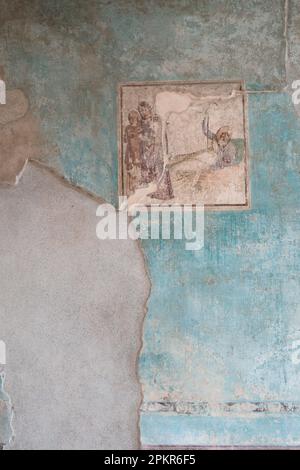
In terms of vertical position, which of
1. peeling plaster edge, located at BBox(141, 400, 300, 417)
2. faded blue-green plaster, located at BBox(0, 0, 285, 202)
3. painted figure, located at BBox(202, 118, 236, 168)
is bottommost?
peeling plaster edge, located at BBox(141, 400, 300, 417)

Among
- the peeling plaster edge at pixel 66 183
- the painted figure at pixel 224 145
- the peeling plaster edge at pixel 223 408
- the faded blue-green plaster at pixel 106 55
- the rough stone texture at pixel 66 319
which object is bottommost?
the peeling plaster edge at pixel 223 408

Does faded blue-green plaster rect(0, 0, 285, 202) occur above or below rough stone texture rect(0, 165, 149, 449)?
above

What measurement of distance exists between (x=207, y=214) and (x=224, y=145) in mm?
468

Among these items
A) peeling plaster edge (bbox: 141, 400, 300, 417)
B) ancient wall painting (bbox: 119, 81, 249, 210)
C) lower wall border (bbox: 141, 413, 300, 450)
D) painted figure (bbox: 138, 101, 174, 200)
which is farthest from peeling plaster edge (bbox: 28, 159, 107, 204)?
lower wall border (bbox: 141, 413, 300, 450)

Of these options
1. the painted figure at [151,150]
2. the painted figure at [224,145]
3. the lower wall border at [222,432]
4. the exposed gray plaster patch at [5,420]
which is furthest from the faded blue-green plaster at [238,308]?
the exposed gray plaster patch at [5,420]

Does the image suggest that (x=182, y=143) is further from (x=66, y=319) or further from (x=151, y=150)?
(x=66, y=319)

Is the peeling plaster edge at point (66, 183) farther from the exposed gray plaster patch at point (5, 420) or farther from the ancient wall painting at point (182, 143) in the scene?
the exposed gray plaster patch at point (5, 420)

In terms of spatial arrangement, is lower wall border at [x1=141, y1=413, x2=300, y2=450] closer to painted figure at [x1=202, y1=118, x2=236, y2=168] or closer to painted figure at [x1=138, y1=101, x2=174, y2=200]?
painted figure at [x1=138, y1=101, x2=174, y2=200]

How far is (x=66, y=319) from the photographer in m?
4.08

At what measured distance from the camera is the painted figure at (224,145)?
4.16m

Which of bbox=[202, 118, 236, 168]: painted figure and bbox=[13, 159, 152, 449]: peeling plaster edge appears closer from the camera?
bbox=[13, 159, 152, 449]: peeling plaster edge

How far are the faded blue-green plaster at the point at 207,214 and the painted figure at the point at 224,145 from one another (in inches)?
6.2

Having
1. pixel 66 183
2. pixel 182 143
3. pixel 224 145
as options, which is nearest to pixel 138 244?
pixel 66 183

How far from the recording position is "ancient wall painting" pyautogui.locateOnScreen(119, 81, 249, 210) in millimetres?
4141
